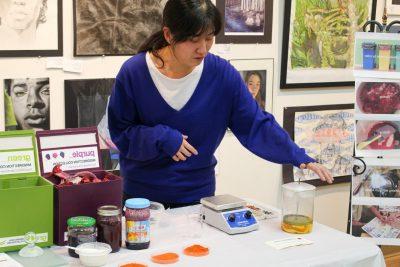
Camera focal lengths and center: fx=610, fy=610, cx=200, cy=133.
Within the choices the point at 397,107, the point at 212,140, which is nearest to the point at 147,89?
the point at 212,140

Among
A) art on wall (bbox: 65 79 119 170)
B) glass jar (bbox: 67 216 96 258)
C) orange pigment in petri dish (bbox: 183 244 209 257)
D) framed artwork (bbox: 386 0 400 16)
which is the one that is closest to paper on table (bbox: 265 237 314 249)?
orange pigment in petri dish (bbox: 183 244 209 257)

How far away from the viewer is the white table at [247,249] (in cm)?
180

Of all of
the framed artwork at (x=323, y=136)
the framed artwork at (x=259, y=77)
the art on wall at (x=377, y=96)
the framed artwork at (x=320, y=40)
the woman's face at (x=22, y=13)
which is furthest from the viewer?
the framed artwork at (x=323, y=136)

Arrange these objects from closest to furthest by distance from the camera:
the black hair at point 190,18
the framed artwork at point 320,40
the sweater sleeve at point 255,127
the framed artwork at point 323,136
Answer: the black hair at point 190,18
the sweater sleeve at point 255,127
the framed artwork at point 320,40
the framed artwork at point 323,136

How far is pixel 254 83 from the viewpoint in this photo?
3.56 meters

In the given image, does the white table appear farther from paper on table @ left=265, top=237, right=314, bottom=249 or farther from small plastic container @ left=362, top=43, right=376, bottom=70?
small plastic container @ left=362, top=43, right=376, bottom=70

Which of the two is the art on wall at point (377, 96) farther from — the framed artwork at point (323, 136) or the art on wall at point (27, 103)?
the art on wall at point (27, 103)

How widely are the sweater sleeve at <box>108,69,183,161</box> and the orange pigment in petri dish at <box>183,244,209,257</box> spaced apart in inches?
13.8

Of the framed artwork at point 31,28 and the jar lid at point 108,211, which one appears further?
the framed artwork at point 31,28

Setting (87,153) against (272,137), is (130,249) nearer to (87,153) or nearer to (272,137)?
(87,153)

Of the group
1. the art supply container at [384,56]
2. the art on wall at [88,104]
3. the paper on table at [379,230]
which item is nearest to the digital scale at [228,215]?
the art on wall at [88,104]

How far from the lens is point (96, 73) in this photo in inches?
116

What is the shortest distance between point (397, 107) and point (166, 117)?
56.3 inches

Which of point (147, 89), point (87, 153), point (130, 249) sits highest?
point (147, 89)
